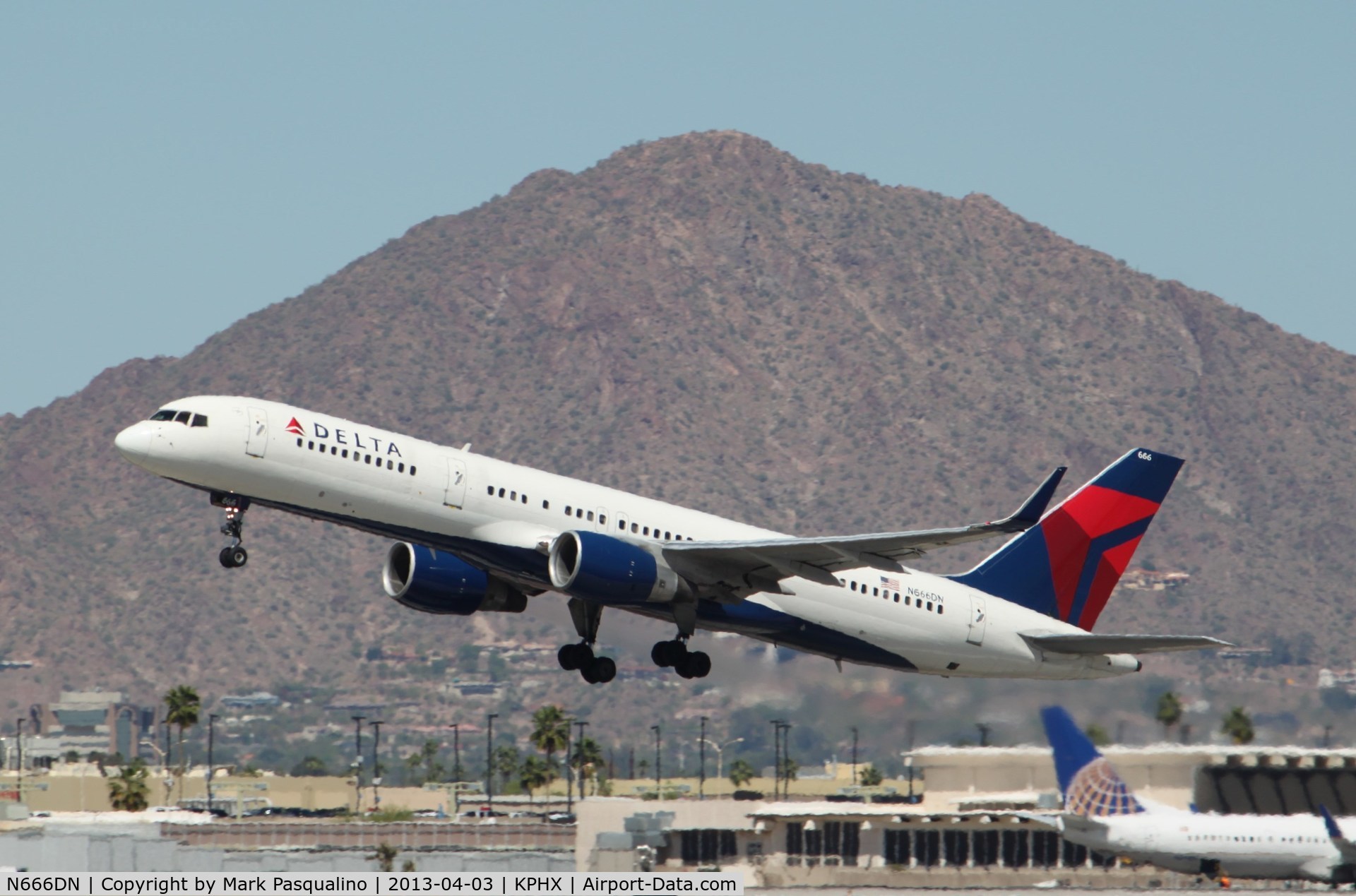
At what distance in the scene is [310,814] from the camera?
13838 centimetres

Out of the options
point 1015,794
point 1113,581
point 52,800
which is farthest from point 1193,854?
point 52,800

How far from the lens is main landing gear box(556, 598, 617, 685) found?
53.6m

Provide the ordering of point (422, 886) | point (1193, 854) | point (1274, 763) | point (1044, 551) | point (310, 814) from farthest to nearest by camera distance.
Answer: point (310, 814) < point (1274, 763) < point (1193, 854) < point (1044, 551) < point (422, 886)

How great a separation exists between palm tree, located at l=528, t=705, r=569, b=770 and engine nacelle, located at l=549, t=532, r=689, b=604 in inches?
3682

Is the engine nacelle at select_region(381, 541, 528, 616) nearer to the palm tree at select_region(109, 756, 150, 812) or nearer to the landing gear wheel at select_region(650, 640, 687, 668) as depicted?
the landing gear wheel at select_region(650, 640, 687, 668)

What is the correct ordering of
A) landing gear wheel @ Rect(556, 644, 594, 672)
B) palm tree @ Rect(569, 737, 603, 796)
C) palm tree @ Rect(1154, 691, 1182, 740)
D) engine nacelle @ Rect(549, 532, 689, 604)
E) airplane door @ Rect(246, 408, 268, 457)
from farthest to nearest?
1. palm tree @ Rect(569, 737, 603, 796)
2. palm tree @ Rect(1154, 691, 1182, 740)
3. landing gear wheel @ Rect(556, 644, 594, 672)
4. engine nacelle @ Rect(549, 532, 689, 604)
5. airplane door @ Rect(246, 408, 268, 457)

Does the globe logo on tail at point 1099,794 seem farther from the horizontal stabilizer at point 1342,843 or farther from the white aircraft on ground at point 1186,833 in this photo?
the horizontal stabilizer at point 1342,843

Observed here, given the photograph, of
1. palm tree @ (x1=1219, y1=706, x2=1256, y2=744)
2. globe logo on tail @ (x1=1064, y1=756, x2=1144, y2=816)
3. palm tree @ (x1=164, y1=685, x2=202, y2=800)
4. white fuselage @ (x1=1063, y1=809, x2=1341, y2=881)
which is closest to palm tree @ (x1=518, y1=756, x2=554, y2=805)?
palm tree @ (x1=164, y1=685, x2=202, y2=800)

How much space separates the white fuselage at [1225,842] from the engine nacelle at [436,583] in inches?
925

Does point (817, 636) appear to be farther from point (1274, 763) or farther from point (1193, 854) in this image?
point (1274, 763)

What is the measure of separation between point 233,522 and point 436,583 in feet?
18.5

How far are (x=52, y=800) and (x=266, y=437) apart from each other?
10066 centimetres

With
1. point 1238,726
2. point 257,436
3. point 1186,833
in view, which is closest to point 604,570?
point 257,436

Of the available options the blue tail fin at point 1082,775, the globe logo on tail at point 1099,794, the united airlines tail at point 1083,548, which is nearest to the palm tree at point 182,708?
the blue tail fin at point 1082,775
